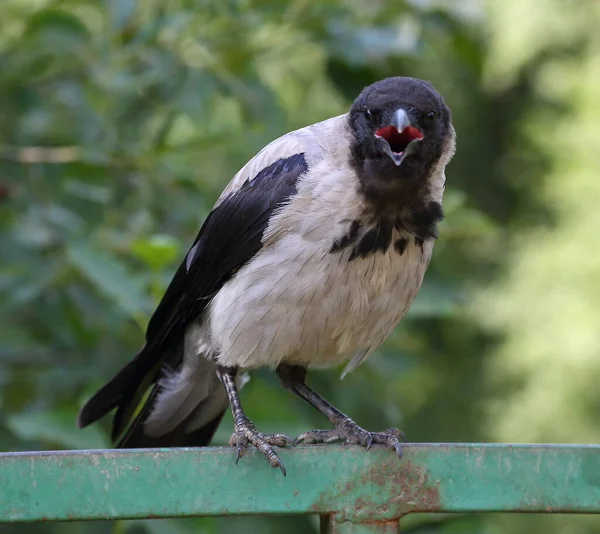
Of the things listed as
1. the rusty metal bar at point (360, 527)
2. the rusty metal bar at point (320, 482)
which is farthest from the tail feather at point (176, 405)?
the rusty metal bar at point (360, 527)

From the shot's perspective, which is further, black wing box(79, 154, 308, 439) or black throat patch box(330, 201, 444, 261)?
black wing box(79, 154, 308, 439)

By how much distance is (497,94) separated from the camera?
7.72 metres

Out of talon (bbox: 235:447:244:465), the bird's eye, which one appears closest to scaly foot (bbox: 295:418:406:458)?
talon (bbox: 235:447:244:465)

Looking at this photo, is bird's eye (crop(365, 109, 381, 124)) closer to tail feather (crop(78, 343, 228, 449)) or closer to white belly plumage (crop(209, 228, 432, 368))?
white belly plumage (crop(209, 228, 432, 368))

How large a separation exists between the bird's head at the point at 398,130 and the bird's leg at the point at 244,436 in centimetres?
79

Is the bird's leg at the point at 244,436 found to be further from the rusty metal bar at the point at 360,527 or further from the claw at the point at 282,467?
the rusty metal bar at the point at 360,527

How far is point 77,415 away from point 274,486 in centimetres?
97

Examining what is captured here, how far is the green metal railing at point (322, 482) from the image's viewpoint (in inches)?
91.8

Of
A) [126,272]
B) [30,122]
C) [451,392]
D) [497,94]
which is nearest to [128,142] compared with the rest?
[30,122]

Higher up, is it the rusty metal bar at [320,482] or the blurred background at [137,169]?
the blurred background at [137,169]

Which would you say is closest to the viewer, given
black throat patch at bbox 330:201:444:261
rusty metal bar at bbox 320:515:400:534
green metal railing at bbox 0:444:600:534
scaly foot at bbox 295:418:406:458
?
green metal railing at bbox 0:444:600:534

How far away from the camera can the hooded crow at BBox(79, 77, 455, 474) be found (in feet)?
9.96

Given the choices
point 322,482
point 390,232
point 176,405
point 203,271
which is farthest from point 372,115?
point 176,405

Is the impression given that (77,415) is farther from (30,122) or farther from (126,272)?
(30,122)
